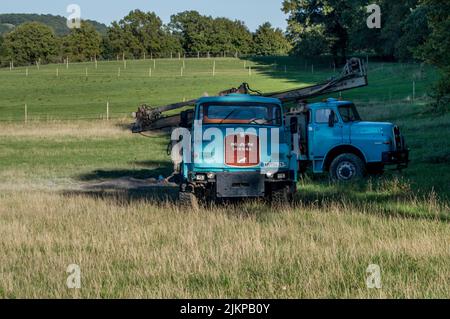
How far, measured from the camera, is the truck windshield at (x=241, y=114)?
1547 centimetres

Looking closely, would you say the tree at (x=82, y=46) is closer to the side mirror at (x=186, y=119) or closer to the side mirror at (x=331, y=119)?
the side mirror at (x=331, y=119)

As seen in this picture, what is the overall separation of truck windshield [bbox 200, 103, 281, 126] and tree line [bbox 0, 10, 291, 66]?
347ft

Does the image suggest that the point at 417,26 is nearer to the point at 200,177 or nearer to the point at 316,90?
the point at 316,90

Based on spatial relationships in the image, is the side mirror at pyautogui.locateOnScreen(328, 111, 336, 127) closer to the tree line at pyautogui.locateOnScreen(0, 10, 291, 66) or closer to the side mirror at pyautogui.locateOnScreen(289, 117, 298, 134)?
the side mirror at pyautogui.locateOnScreen(289, 117, 298, 134)

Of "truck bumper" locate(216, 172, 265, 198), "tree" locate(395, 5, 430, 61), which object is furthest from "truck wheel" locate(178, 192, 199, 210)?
"tree" locate(395, 5, 430, 61)

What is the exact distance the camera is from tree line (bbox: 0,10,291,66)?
124 m

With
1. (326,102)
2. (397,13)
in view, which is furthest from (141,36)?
(326,102)

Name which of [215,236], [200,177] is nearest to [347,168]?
[200,177]

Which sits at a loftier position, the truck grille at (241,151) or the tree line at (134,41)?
the tree line at (134,41)

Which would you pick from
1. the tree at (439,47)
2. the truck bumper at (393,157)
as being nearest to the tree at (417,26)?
the tree at (439,47)

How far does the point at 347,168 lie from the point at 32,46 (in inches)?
4389

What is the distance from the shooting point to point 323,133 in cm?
2059

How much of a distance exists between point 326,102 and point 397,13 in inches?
2013
